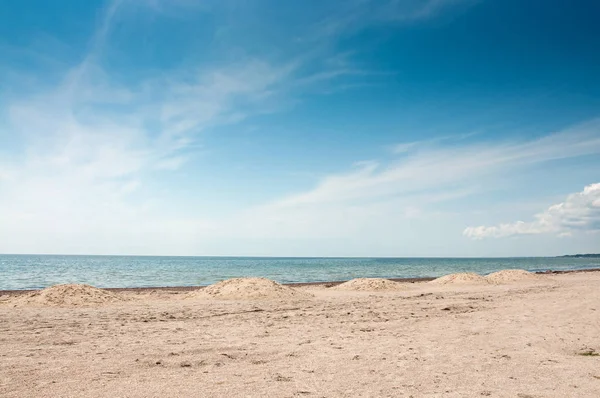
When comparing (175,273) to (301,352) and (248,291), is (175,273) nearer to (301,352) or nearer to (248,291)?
(248,291)

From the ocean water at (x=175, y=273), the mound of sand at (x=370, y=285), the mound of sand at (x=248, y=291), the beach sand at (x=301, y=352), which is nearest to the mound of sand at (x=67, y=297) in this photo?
the beach sand at (x=301, y=352)

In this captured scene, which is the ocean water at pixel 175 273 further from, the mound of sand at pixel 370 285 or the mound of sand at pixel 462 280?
the mound of sand at pixel 370 285

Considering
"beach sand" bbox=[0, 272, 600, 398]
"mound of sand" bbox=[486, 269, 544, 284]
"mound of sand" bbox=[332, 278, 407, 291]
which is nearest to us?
"beach sand" bbox=[0, 272, 600, 398]

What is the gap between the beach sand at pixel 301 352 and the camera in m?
6.85

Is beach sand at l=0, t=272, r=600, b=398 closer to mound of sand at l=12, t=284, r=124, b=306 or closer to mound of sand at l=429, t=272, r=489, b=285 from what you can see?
mound of sand at l=12, t=284, r=124, b=306

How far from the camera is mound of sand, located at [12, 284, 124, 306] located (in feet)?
60.3

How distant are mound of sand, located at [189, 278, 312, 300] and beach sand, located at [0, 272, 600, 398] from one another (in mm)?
4401

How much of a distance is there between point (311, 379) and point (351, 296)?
16951 millimetres

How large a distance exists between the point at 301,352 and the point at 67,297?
1438cm

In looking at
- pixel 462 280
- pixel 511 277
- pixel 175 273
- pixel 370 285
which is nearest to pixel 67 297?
pixel 370 285

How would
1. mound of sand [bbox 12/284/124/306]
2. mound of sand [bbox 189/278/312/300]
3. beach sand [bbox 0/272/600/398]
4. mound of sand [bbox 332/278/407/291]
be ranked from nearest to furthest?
beach sand [bbox 0/272/600/398], mound of sand [bbox 12/284/124/306], mound of sand [bbox 189/278/312/300], mound of sand [bbox 332/278/407/291]

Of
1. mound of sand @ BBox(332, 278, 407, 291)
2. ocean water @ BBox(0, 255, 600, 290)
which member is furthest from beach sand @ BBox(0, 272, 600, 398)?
ocean water @ BBox(0, 255, 600, 290)

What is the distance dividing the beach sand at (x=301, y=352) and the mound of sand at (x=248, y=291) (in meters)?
4.40

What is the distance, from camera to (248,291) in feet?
73.2
